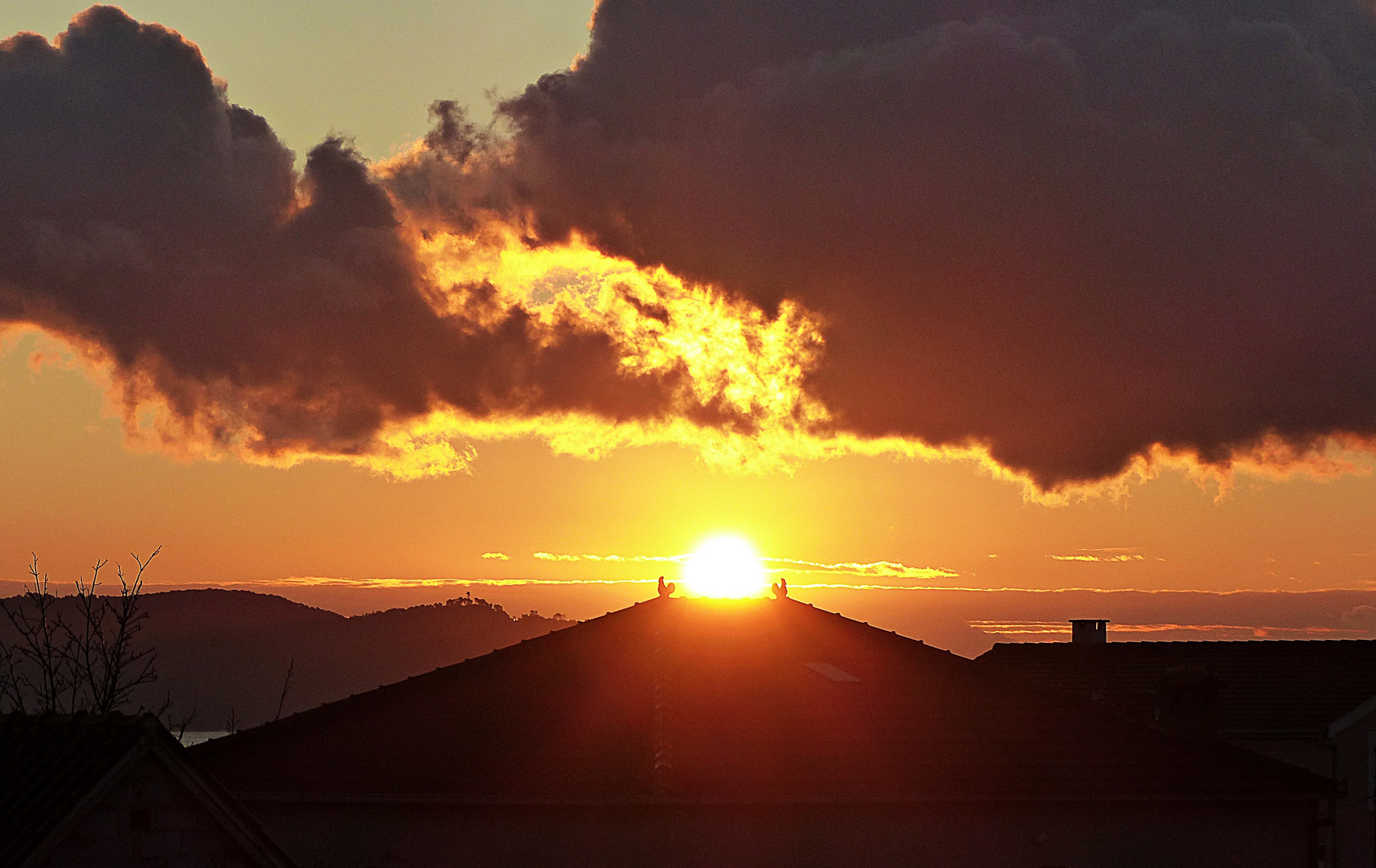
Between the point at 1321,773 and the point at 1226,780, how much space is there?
33.0 feet

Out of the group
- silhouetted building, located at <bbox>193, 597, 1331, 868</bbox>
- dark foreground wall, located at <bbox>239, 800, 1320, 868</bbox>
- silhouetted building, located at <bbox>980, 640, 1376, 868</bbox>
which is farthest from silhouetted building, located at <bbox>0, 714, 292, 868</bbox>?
silhouetted building, located at <bbox>980, 640, 1376, 868</bbox>

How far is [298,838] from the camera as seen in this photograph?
2288 centimetres

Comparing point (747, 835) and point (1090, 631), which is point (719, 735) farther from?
point (1090, 631)

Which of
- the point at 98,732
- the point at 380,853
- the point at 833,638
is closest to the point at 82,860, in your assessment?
the point at 98,732

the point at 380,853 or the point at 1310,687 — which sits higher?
the point at 1310,687

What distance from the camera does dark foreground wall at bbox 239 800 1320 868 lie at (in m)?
21.9

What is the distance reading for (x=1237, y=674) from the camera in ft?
120

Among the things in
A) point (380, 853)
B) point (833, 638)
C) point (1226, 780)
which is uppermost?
point (833, 638)

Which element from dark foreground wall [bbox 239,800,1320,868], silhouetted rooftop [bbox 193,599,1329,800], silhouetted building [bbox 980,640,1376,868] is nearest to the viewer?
dark foreground wall [bbox 239,800,1320,868]

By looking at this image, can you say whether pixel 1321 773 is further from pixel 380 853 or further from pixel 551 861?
pixel 380 853

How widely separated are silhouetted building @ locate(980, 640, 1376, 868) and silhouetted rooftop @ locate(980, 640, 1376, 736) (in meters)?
0.04

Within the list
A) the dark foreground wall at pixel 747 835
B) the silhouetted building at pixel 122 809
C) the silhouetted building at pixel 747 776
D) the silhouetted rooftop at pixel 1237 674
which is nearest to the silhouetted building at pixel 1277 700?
the silhouetted rooftop at pixel 1237 674

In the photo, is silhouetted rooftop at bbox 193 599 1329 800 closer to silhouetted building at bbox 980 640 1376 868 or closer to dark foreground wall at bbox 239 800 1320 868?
dark foreground wall at bbox 239 800 1320 868

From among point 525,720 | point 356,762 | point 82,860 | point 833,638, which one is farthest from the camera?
point 833,638
